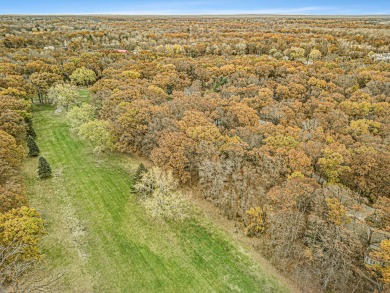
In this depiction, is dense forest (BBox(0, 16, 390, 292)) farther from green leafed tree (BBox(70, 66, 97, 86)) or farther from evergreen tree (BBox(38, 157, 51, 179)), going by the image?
green leafed tree (BBox(70, 66, 97, 86))

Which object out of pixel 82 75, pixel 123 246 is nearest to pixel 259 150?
pixel 123 246

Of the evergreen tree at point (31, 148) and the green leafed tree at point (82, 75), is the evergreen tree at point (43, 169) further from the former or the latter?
the green leafed tree at point (82, 75)

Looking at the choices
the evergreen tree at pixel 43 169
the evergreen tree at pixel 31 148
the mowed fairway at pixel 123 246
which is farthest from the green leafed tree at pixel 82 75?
the evergreen tree at pixel 43 169

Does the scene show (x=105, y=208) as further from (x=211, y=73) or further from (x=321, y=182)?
(x=211, y=73)

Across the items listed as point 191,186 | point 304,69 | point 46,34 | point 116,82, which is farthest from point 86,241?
point 46,34

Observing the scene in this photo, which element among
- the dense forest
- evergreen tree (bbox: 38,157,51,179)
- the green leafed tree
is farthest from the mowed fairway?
the green leafed tree

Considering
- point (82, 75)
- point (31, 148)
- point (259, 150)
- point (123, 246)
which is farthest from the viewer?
point (82, 75)

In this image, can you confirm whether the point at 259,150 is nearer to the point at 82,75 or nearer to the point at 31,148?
the point at 31,148
